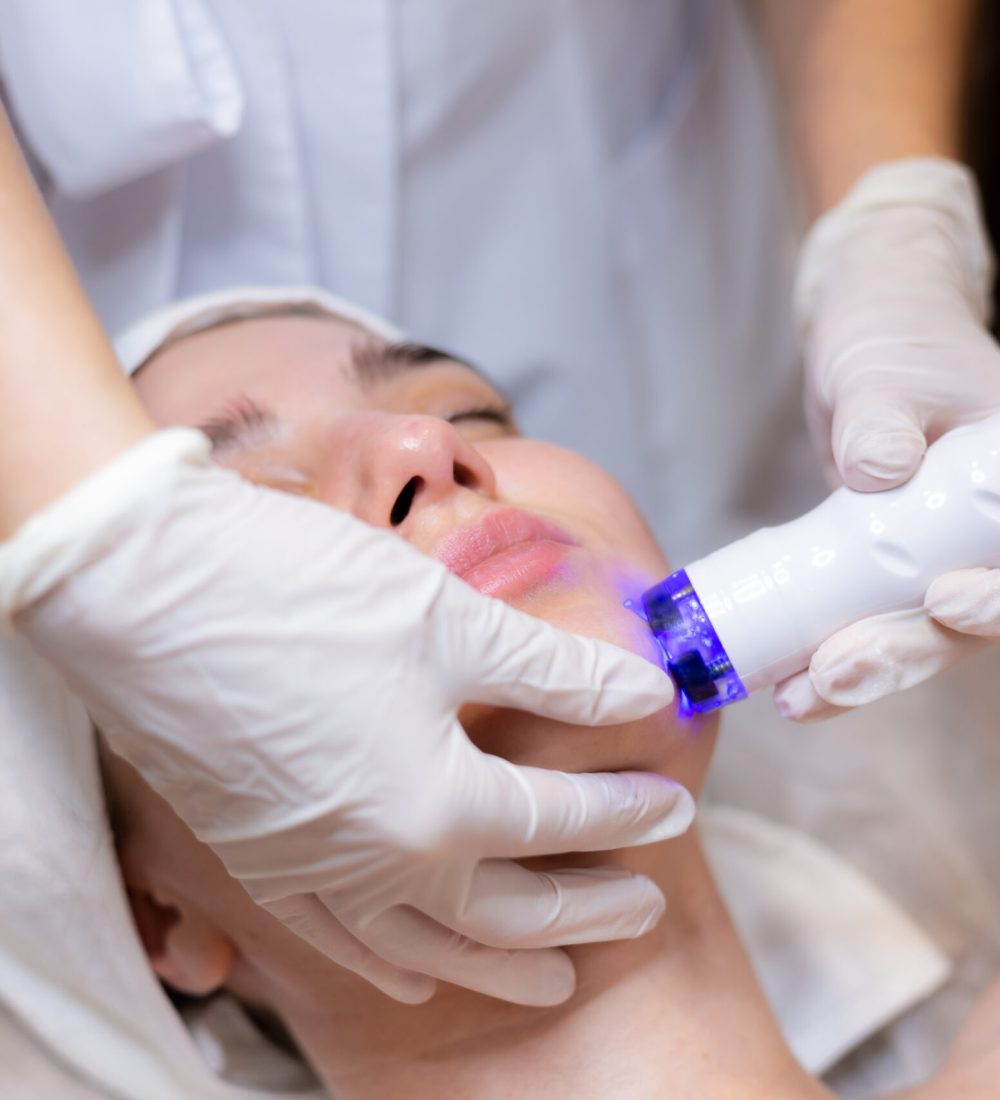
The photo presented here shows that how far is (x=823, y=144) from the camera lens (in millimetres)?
1607

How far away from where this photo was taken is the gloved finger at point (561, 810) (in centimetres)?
86

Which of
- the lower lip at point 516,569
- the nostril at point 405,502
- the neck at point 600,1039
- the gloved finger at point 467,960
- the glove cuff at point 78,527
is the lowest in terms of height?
the neck at point 600,1039

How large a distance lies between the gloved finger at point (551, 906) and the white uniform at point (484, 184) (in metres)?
0.90

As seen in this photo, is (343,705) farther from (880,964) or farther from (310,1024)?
(880,964)

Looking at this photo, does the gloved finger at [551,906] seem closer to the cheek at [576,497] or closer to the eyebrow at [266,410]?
the cheek at [576,497]

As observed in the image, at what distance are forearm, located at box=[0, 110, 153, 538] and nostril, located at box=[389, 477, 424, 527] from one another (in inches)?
9.7

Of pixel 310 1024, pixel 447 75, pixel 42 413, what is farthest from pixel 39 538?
pixel 447 75

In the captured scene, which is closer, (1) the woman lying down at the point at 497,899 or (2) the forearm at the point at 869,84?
(1) the woman lying down at the point at 497,899

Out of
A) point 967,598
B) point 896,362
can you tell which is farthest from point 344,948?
point 896,362

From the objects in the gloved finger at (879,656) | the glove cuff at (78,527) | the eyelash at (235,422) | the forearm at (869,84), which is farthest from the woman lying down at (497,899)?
the forearm at (869,84)

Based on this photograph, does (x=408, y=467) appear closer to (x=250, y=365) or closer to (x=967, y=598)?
(x=250, y=365)

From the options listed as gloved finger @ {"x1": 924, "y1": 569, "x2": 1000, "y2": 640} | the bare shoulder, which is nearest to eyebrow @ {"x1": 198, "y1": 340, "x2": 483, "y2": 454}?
gloved finger @ {"x1": 924, "y1": 569, "x2": 1000, "y2": 640}

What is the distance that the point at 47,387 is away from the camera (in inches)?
34.3

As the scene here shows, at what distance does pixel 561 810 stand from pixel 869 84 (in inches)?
45.4
